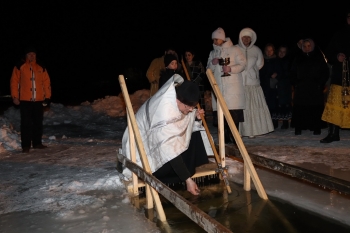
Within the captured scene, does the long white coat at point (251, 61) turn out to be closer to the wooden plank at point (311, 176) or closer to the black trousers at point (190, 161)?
the black trousers at point (190, 161)

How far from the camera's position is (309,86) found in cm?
717

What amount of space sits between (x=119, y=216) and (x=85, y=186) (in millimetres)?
1074

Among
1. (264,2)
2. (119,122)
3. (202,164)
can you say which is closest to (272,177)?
(202,164)

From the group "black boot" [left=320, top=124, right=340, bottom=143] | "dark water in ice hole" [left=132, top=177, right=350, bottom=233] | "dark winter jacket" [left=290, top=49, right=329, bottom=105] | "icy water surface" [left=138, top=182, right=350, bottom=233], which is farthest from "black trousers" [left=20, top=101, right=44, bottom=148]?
"black boot" [left=320, top=124, right=340, bottom=143]

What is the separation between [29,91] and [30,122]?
55 centimetres

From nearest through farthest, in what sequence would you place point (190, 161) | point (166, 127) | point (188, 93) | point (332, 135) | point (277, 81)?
point (188, 93), point (166, 127), point (190, 161), point (332, 135), point (277, 81)

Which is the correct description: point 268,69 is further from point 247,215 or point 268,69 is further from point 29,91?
point 247,215

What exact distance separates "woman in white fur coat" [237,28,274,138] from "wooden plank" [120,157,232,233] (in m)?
3.61

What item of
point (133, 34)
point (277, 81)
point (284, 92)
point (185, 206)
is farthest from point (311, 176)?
point (133, 34)

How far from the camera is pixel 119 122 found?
10422 mm

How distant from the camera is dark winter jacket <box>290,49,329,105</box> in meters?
7.05

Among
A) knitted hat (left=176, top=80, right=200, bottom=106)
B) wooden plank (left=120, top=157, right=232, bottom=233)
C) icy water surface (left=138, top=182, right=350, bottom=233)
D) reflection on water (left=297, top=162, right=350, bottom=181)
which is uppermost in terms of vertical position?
knitted hat (left=176, top=80, right=200, bottom=106)

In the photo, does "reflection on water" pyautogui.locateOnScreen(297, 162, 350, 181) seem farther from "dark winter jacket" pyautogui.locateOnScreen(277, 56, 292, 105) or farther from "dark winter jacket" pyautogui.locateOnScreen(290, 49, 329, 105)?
"dark winter jacket" pyautogui.locateOnScreen(277, 56, 292, 105)

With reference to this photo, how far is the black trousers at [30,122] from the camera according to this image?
662 centimetres
